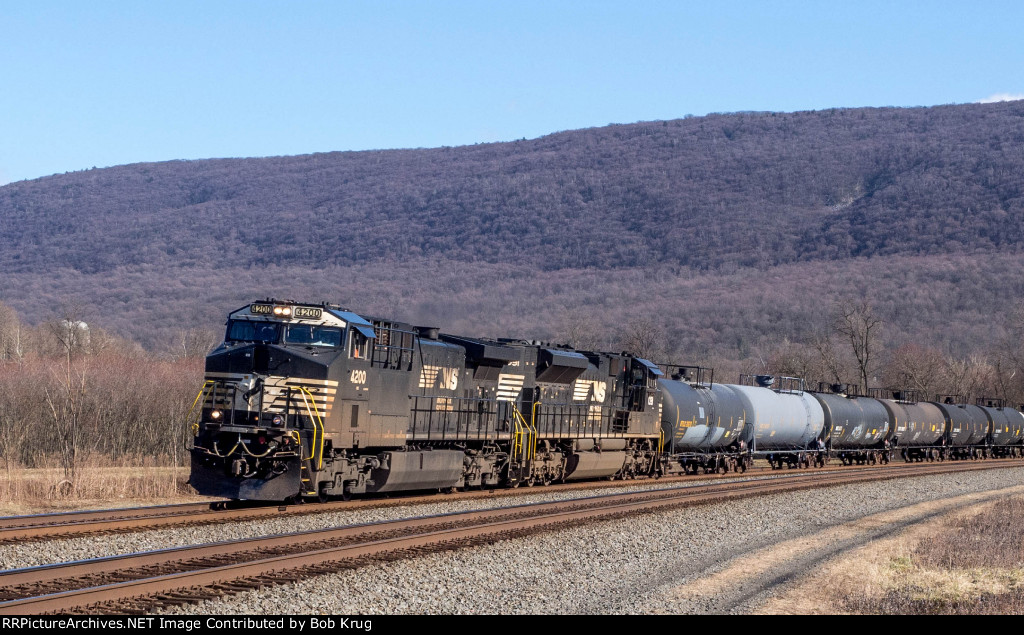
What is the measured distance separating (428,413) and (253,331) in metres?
4.41

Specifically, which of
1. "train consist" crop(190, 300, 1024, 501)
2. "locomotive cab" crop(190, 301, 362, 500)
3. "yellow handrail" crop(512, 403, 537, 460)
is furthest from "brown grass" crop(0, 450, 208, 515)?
"yellow handrail" crop(512, 403, 537, 460)

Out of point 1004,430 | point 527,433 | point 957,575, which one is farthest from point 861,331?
point 957,575

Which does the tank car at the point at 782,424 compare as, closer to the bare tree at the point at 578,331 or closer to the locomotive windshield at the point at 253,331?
the bare tree at the point at 578,331

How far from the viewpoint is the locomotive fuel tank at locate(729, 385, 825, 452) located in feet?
120

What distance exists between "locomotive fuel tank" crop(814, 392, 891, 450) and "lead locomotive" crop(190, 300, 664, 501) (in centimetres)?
1873

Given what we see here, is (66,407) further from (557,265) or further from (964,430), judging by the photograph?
(557,265)

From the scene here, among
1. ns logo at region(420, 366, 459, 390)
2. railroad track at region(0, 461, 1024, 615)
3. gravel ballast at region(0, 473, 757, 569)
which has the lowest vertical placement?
gravel ballast at region(0, 473, 757, 569)

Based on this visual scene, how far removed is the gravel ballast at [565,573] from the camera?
35.7 feet

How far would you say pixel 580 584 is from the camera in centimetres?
1274

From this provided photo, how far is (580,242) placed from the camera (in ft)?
486

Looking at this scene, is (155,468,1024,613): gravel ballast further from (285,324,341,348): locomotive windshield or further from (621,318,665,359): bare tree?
(621,318,665,359): bare tree

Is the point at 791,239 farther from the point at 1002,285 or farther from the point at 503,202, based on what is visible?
the point at 503,202

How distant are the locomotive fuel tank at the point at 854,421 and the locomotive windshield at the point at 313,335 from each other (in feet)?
94.2
